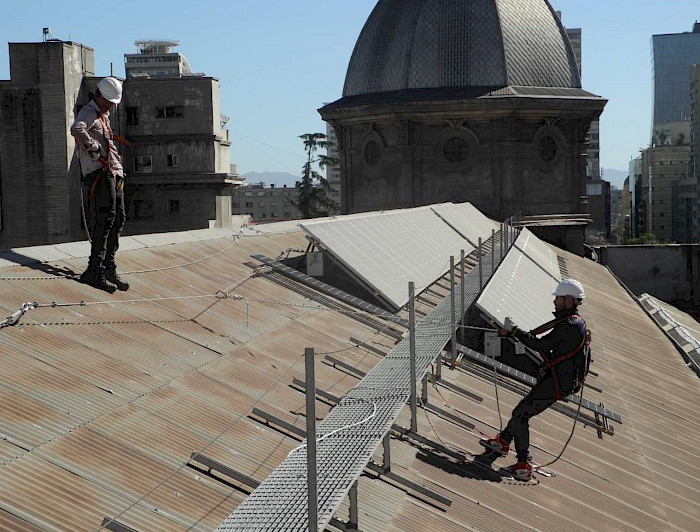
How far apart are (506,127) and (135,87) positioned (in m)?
25.8

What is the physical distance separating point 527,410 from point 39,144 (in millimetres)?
53230

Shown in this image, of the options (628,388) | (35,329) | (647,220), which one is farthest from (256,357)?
(647,220)

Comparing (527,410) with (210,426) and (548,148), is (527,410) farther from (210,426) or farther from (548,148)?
(548,148)

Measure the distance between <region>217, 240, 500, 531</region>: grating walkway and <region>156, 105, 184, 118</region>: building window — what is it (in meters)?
56.3

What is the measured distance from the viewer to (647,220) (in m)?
187

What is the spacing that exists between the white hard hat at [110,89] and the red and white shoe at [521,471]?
5.18 m

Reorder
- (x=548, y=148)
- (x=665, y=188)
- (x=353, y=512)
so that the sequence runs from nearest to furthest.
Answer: (x=353, y=512), (x=548, y=148), (x=665, y=188)

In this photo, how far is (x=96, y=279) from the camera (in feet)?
38.8

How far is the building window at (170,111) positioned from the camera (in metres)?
66.2

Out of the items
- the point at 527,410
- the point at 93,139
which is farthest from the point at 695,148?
the point at 93,139

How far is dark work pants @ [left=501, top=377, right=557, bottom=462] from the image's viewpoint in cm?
1050

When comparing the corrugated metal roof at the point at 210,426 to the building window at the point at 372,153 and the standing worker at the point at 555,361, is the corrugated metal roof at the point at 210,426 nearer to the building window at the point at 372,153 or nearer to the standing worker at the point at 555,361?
the standing worker at the point at 555,361

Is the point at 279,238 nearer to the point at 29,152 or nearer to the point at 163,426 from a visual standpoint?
the point at 163,426

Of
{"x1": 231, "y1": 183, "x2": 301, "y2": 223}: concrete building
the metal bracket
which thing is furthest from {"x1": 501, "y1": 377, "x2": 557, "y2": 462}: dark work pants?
{"x1": 231, "y1": 183, "x2": 301, "y2": 223}: concrete building
